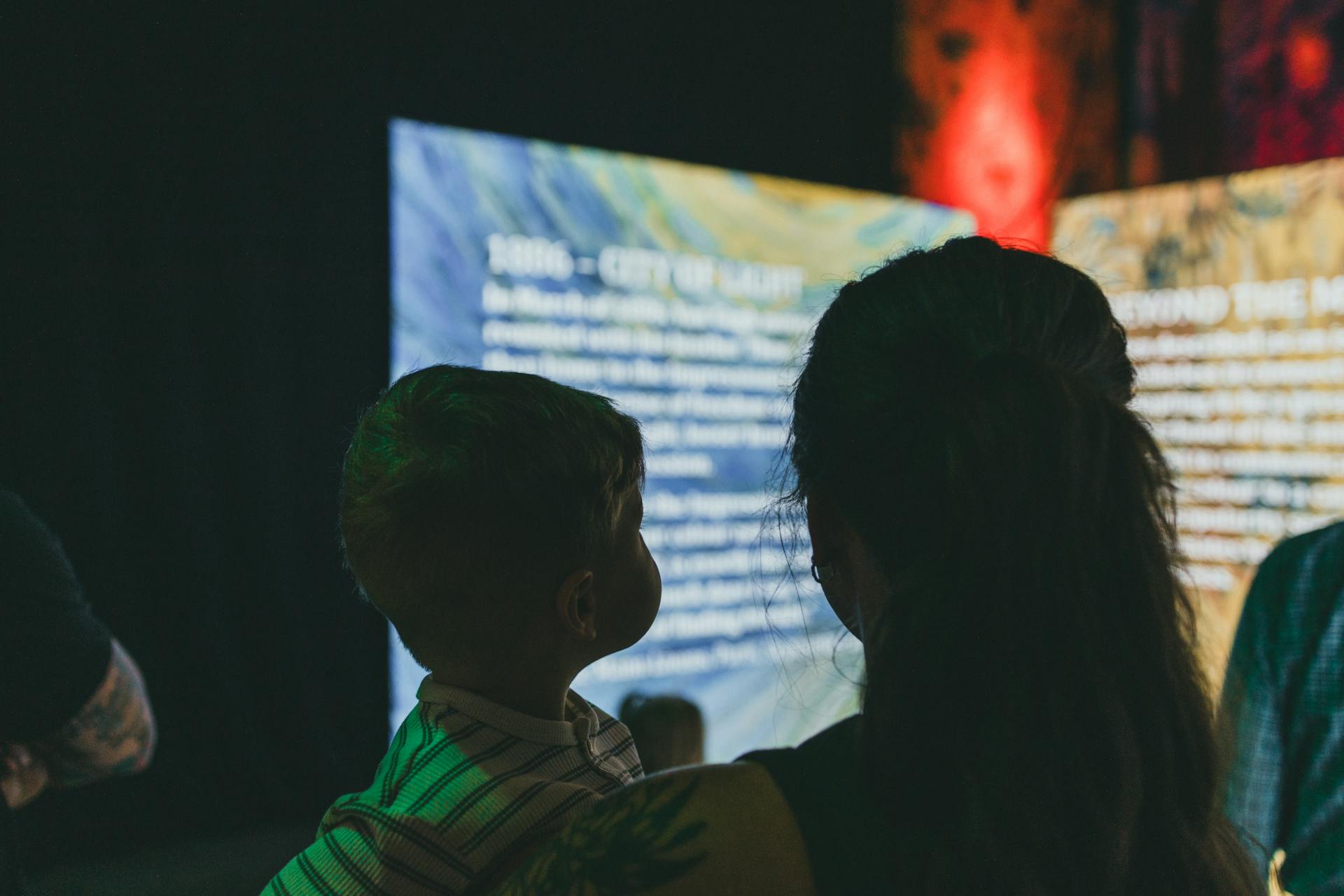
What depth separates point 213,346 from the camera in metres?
2.63

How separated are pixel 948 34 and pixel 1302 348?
1.81 metres

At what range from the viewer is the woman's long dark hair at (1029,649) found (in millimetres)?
651

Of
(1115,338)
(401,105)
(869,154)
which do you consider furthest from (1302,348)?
(1115,338)

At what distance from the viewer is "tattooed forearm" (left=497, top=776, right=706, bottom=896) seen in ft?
2.08

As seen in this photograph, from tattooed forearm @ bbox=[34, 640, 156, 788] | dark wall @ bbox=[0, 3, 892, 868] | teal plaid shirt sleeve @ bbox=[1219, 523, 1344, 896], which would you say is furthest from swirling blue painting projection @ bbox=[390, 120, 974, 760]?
teal plaid shirt sleeve @ bbox=[1219, 523, 1344, 896]

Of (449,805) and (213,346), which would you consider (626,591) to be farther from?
(213,346)

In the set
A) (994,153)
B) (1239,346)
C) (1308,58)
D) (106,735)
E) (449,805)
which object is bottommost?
(106,735)

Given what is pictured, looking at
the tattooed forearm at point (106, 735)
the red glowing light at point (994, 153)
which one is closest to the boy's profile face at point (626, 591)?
the tattooed forearm at point (106, 735)

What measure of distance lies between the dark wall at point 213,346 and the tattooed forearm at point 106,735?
97cm

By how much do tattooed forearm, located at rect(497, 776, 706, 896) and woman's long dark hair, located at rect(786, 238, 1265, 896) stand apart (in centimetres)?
12

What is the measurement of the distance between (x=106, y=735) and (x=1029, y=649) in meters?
1.42

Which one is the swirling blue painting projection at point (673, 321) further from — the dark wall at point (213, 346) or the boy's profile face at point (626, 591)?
the boy's profile face at point (626, 591)

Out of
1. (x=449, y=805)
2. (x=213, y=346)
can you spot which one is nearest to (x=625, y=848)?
(x=449, y=805)

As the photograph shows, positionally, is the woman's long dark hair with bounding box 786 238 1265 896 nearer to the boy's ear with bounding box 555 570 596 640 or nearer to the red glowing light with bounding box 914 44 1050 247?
the boy's ear with bounding box 555 570 596 640
